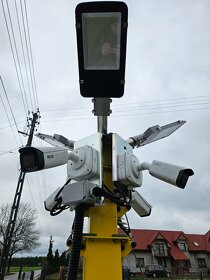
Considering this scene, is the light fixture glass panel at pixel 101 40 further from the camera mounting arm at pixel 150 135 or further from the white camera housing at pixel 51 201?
the white camera housing at pixel 51 201

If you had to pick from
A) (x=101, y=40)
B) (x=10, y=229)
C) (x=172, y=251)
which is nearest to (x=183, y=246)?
(x=172, y=251)

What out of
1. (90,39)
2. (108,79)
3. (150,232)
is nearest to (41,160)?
(108,79)

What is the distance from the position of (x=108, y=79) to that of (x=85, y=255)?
1.47m

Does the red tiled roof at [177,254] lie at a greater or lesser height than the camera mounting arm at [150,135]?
greater

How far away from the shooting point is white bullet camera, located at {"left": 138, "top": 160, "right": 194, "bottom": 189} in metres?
2.22

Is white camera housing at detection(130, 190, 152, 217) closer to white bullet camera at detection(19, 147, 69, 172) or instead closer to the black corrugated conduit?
the black corrugated conduit

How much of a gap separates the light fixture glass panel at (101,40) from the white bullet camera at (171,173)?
87 cm

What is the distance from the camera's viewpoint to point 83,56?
219 centimetres

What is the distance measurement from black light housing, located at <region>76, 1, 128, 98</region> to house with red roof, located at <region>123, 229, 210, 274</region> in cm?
4229

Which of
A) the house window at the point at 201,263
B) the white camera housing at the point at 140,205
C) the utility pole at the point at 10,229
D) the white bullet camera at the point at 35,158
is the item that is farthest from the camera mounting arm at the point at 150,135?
the house window at the point at 201,263

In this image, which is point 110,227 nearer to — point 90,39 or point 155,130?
point 155,130

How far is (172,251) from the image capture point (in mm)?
45594

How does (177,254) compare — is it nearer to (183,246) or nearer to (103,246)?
(183,246)

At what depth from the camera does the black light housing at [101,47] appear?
6.56 feet
